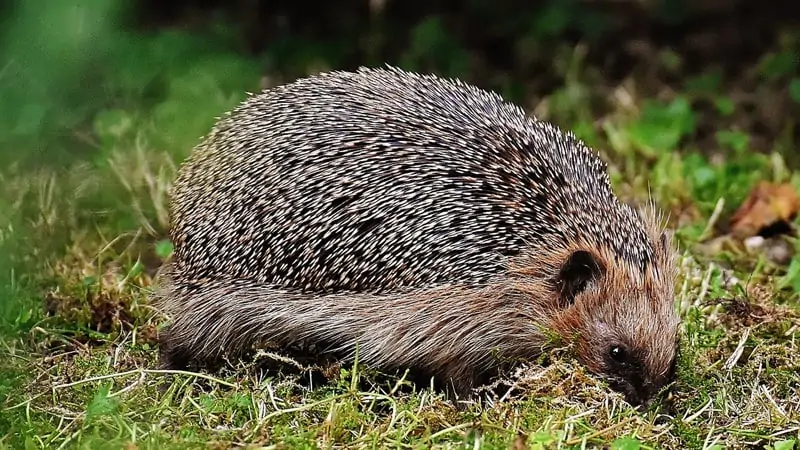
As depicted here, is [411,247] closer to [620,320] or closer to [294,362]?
[294,362]

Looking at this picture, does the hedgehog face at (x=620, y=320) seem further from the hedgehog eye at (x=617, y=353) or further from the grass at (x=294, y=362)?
the grass at (x=294, y=362)

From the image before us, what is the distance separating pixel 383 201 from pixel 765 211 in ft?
10.0

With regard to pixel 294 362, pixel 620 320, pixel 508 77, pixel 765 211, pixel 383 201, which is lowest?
pixel 294 362

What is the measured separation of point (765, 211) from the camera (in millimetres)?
6340

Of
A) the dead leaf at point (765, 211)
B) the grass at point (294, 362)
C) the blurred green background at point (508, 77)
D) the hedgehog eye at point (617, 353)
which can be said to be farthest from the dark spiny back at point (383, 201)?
the dead leaf at point (765, 211)

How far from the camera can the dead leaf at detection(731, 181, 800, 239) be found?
20.6ft

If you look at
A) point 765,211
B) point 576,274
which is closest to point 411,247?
point 576,274

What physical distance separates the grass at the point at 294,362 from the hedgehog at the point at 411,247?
19 cm

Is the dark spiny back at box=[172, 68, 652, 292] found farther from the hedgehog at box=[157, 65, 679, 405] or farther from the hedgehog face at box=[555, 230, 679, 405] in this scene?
the hedgehog face at box=[555, 230, 679, 405]

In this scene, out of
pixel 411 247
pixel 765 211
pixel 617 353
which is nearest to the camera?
pixel 617 353

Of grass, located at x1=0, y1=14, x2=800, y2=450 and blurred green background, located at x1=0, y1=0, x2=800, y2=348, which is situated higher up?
blurred green background, located at x1=0, y1=0, x2=800, y2=348

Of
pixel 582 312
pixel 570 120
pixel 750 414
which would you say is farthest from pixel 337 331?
pixel 570 120

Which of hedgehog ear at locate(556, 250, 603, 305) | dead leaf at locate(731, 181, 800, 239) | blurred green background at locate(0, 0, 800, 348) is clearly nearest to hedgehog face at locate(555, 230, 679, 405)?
hedgehog ear at locate(556, 250, 603, 305)

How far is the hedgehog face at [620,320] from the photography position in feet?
13.6
